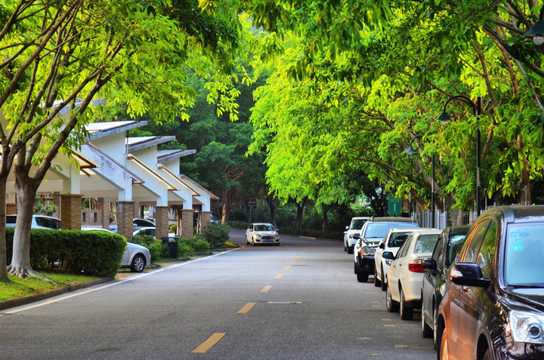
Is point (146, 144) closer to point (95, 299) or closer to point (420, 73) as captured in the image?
point (95, 299)

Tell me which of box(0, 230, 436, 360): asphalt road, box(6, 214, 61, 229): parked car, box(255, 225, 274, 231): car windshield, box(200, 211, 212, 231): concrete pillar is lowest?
box(0, 230, 436, 360): asphalt road

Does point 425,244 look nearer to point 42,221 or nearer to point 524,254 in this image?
point 524,254

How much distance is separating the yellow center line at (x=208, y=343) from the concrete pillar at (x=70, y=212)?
742 inches

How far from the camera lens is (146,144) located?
4828 cm

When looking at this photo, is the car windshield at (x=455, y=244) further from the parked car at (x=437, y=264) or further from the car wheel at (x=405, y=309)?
the car wheel at (x=405, y=309)

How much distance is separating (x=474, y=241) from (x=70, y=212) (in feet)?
79.2

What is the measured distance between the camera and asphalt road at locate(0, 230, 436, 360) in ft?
34.4

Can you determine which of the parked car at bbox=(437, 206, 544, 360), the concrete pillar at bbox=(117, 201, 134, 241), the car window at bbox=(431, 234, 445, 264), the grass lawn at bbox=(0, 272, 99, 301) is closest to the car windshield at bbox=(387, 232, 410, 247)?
the grass lawn at bbox=(0, 272, 99, 301)

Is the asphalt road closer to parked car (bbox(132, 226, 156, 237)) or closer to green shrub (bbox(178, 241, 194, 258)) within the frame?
green shrub (bbox(178, 241, 194, 258))

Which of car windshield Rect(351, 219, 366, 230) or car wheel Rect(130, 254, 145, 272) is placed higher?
car windshield Rect(351, 219, 366, 230)

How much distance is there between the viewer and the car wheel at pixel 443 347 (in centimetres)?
774

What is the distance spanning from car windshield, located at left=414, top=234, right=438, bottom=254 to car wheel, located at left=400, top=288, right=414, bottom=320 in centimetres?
78

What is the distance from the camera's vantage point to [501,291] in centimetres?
586

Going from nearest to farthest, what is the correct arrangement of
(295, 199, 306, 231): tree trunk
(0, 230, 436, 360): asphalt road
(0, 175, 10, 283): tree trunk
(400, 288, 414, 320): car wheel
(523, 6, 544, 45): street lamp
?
1. (0, 230, 436, 360): asphalt road
2. (523, 6, 544, 45): street lamp
3. (400, 288, 414, 320): car wheel
4. (0, 175, 10, 283): tree trunk
5. (295, 199, 306, 231): tree trunk
